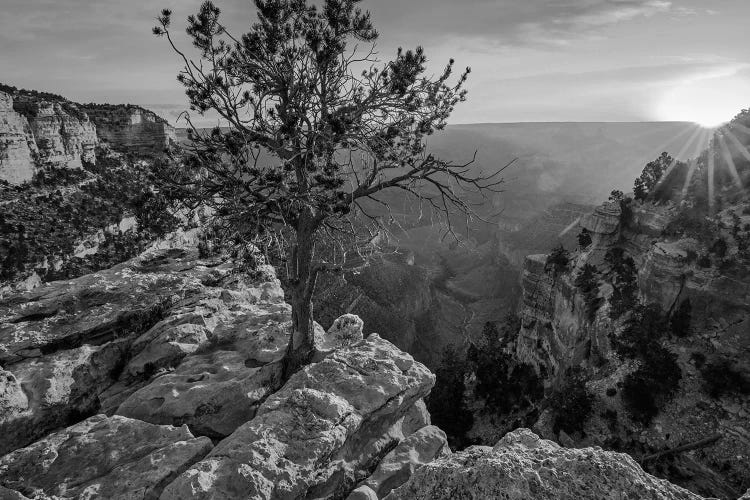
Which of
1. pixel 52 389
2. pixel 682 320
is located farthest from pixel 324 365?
pixel 682 320

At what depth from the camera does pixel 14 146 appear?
43156 millimetres

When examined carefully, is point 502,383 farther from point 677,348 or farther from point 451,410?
point 677,348

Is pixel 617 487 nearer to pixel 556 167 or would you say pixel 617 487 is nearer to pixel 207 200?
pixel 207 200

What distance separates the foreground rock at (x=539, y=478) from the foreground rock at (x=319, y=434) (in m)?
1.87

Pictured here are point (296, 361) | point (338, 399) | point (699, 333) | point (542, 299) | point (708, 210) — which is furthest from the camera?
point (542, 299)

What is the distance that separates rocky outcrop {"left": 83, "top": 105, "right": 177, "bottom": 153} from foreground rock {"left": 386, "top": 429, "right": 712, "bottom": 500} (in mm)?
75274

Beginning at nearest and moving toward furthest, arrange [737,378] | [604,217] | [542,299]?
[737,378], [604,217], [542,299]

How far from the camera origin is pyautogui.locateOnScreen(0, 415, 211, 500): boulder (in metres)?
7.04

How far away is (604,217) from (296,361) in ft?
139

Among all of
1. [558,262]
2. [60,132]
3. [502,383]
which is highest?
[60,132]

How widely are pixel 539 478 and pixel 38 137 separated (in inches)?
2490

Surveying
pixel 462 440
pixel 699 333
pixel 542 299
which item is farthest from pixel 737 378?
pixel 542 299

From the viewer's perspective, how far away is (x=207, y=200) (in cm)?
973

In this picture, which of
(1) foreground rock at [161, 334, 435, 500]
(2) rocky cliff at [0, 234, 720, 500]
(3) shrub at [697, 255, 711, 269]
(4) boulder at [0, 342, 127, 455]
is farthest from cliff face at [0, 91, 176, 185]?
(3) shrub at [697, 255, 711, 269]
